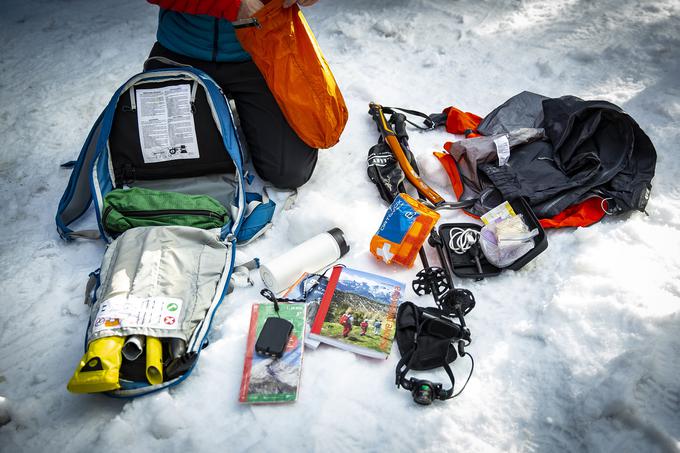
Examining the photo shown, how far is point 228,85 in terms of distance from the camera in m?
2.48

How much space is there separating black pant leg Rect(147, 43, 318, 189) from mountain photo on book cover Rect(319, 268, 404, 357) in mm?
682

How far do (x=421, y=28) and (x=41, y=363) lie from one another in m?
3.24

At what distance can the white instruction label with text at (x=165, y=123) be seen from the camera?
2264mm

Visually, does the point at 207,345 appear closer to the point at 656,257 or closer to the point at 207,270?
the point at 207,270

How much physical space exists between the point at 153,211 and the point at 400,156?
1.27 m

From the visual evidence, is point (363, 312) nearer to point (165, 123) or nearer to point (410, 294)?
point (410, 294)

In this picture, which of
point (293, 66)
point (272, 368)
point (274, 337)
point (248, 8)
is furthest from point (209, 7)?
point (272, 368)

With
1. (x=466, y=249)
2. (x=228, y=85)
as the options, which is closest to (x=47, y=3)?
(x=228, y=85)

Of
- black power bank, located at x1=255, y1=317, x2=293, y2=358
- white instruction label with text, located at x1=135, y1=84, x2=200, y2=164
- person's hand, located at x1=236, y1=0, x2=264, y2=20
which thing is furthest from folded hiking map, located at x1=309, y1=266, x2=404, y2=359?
person's hand, located at x1=236, y1=0, x2=264, y2=20

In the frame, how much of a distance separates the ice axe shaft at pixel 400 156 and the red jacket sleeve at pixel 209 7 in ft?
3.27

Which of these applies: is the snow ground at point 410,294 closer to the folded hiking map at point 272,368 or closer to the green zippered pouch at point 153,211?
the folded hiking map at point 272,368

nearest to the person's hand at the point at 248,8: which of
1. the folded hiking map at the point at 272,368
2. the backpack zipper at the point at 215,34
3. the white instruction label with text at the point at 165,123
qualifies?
the backpack zipper at the point at 215,34

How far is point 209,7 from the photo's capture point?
2.12m

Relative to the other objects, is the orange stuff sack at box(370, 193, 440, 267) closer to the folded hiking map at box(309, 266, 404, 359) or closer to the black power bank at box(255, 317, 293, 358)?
the folded hiking map at box(309, 266, 404, 359)
